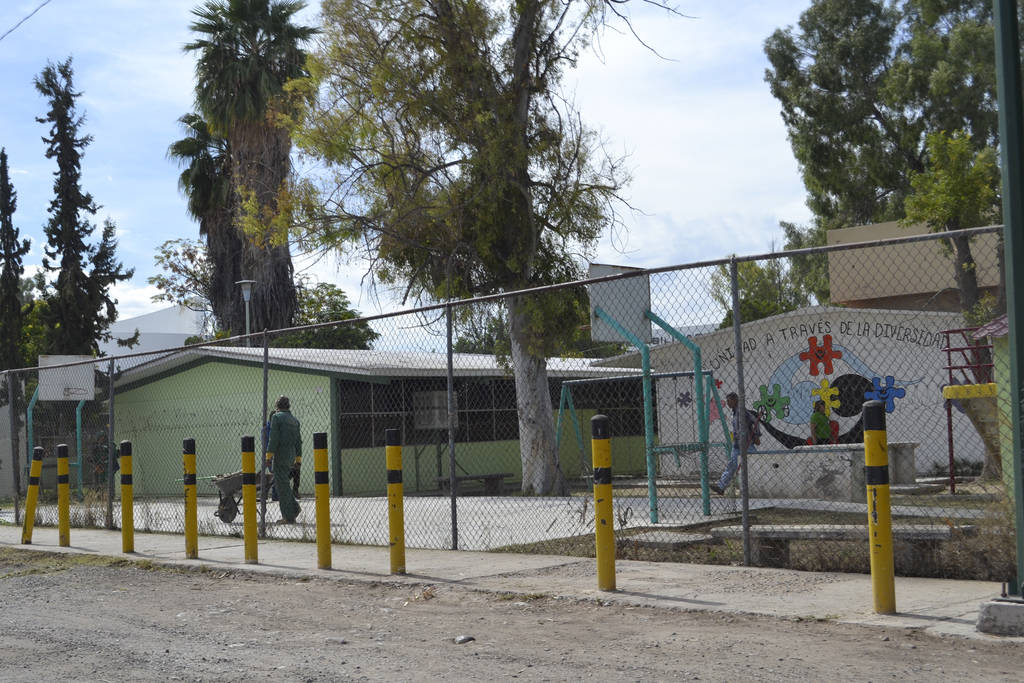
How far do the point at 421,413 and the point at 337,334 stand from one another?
63.9 ft

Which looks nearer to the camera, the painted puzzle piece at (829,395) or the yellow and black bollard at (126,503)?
the yellow and black bollard at (126,503)

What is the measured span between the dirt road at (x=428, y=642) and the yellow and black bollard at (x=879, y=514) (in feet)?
1.35

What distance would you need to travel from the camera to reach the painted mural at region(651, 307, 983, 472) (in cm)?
2300

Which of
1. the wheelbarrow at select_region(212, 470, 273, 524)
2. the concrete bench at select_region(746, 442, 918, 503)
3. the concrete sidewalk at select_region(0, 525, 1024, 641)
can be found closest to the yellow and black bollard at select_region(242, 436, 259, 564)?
the concrete sidewalk at select_region(0, 525, 1024, 641)

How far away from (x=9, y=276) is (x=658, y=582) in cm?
3329

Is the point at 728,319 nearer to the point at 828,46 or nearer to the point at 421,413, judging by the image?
the point at 828,46

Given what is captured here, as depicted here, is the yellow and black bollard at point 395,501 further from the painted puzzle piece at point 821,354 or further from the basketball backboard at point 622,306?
the painted puzzle piece at point 821,354

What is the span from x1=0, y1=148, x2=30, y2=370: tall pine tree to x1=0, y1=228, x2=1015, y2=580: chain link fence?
32.7ft

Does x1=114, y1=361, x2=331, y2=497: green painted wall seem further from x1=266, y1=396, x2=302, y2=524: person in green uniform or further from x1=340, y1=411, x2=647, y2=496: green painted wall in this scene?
x1=266, y1=396, x2=302, y2=524: person in green uniform

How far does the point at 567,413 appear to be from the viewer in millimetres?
24125

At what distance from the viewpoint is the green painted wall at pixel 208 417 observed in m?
24.8

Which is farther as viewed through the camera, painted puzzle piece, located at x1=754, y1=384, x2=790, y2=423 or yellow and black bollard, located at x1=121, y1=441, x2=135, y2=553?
painted puzzle piece, located at x1=754, y1=384, x2=790, y2=423

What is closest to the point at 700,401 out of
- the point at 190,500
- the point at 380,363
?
the point at 190,500

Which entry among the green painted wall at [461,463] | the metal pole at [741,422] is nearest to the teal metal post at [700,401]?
the metal pole at [741,422]
